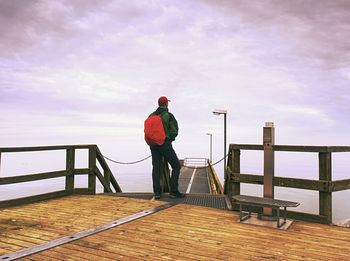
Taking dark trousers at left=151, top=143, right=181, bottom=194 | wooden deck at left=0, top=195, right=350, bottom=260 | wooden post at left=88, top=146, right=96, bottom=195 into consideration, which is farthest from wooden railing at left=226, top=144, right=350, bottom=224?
wooden post at left=88, top=146, right=96, bottom=195

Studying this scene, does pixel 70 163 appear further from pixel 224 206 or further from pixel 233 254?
pixel 233 254

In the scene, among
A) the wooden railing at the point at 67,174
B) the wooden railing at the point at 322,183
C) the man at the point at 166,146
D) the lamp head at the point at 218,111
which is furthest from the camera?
the lamp head at the point at 218,111

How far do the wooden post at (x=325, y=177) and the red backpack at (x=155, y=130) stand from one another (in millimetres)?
3187

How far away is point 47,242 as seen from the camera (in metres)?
3.88

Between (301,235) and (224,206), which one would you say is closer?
(301,235)

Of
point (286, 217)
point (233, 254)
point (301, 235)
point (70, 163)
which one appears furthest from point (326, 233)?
point (70, 163)

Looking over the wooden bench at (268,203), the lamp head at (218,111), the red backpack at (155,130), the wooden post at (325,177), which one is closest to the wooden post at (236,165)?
the wooden bench at (268,203)

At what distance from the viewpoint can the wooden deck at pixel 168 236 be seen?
3498 millimetres

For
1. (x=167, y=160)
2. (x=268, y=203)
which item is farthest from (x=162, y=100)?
(x=268, y=203)

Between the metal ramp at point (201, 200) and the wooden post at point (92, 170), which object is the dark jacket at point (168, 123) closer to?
the metal ramp at point (201, 200)

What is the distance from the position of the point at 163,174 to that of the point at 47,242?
4237 mm

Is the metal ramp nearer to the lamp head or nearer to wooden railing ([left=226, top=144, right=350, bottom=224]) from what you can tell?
wooden railing ([left=226, top=144, right=350, bottom=224])

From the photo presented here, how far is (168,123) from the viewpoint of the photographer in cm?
681

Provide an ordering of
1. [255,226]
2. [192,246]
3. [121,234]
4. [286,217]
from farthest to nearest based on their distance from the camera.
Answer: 1. [286,217]
2. [255,226]
3. [121,234]
4. [192,246]
